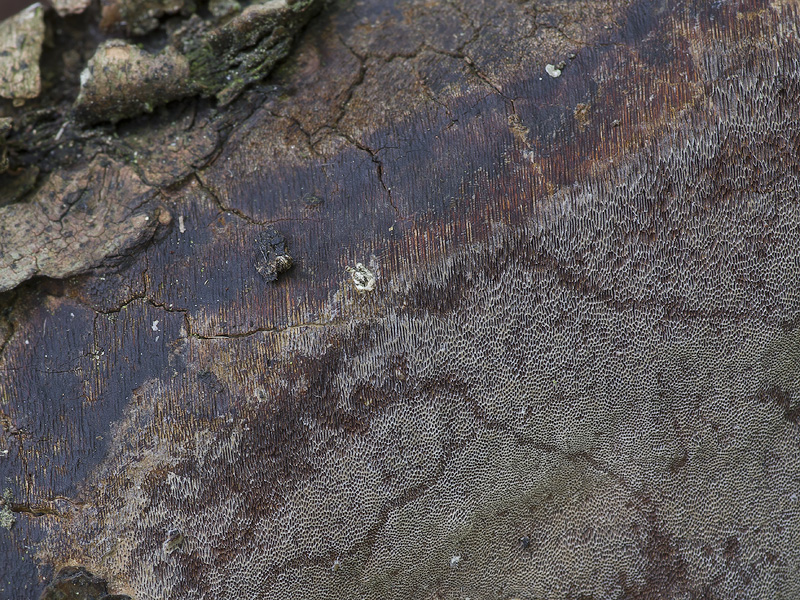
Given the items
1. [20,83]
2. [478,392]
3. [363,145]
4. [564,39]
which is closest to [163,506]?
[478,392]

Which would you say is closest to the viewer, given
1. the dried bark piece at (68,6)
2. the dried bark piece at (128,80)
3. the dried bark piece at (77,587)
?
the dried bark piece at (77,587)

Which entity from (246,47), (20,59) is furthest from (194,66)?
(20,59)

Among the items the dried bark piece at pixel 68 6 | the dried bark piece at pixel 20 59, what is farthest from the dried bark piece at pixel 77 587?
the dried bark piece at pixel 68 6

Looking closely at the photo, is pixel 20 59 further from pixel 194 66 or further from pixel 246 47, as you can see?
pixel 246 47

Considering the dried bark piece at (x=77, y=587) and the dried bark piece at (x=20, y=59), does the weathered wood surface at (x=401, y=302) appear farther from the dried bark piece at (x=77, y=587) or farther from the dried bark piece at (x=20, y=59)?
the dried bark piece at (x=20, y=59)

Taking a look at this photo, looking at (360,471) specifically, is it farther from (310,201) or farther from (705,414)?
(705,414)
